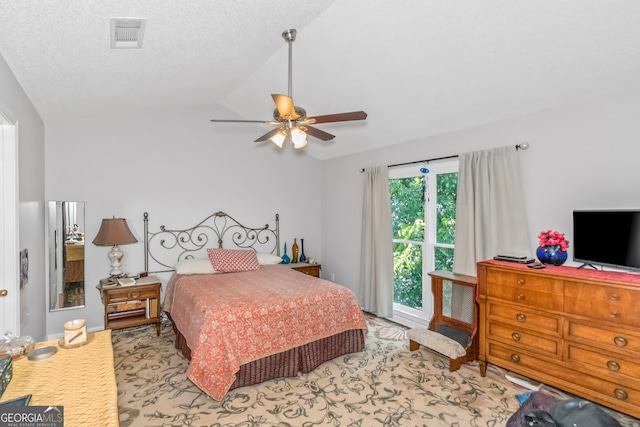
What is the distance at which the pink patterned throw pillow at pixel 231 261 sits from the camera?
4.27m

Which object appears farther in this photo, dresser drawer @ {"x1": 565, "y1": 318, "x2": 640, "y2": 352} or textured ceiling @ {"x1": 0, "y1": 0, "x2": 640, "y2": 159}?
dresser drawer @ {"x1": 565, "y1": 318, "x2": 640, "y2": 352}

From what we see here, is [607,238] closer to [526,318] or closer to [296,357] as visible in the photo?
[526,318]

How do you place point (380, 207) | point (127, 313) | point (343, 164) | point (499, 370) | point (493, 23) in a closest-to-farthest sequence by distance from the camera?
point (493, 23) → point (499, 370) → point (127, 313) → point (380, 207) → point (343, 164)

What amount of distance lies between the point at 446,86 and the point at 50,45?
3.03 m

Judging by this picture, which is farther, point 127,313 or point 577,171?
point 127,313

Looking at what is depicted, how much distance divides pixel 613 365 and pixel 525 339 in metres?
0.54

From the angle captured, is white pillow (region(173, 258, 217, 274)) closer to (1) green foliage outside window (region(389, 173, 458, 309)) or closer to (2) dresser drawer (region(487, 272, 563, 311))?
(1) green foliage outside window (region(389, 173, 458, 309))

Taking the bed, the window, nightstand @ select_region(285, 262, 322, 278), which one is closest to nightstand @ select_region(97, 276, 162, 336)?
the bed

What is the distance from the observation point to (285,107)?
2377mm

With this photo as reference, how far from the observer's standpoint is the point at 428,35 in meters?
2.55

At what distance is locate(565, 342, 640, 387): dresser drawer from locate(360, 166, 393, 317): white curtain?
2.23m

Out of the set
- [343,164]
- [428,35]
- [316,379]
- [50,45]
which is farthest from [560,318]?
[50,45]

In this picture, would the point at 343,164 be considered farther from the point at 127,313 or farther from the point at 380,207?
the point at 127,313

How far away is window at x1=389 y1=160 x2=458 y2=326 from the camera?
3.96 metres
